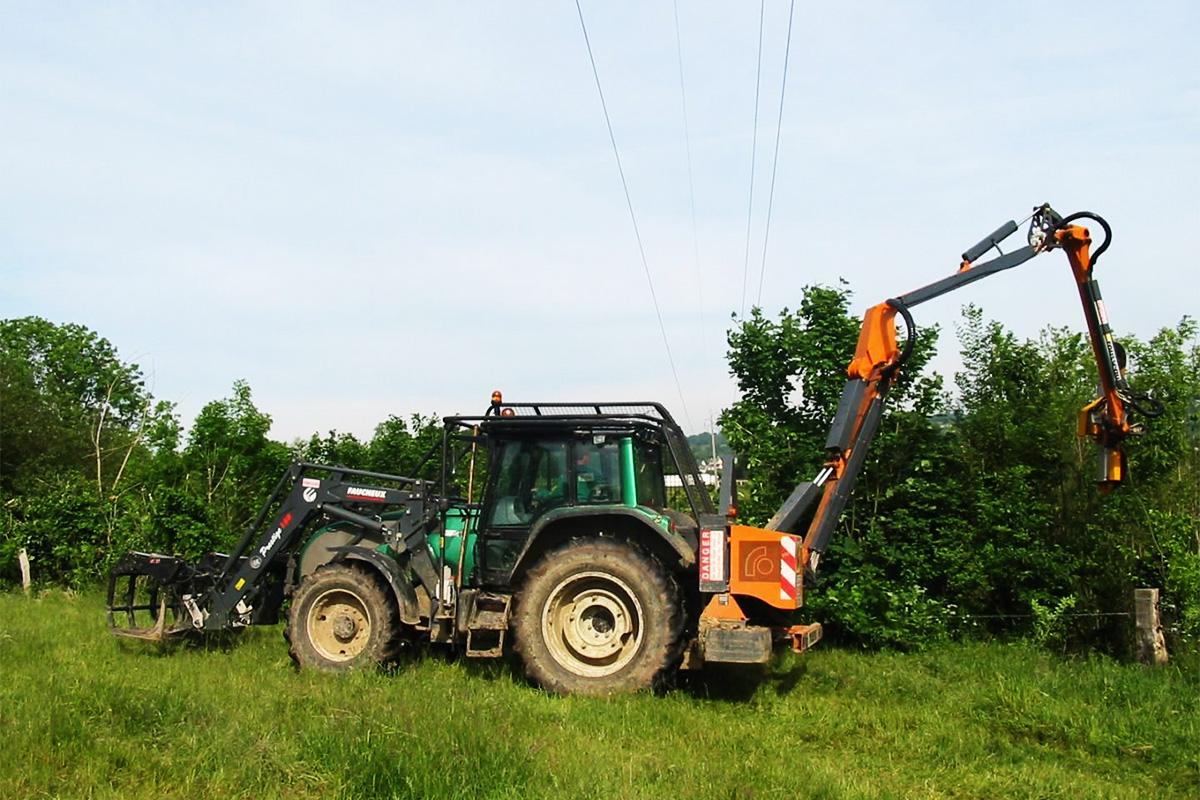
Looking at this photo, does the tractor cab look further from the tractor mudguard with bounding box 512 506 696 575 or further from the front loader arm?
the front loader arm

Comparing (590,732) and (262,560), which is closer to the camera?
(590,732)

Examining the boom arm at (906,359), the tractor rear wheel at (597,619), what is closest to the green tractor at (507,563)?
the tractor rear wheel at (597,619)

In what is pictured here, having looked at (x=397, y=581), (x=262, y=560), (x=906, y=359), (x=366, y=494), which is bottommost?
(x=397, y=581)

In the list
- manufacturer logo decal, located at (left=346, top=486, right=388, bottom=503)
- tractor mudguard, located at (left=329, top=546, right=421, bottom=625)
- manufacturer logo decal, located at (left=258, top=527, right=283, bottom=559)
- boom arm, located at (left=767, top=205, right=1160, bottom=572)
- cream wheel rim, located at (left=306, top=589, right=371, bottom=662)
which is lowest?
cream wheel rim, located at (left=306, top=589, right=371, bottom=662)

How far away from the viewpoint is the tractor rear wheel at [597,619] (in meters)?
8.01

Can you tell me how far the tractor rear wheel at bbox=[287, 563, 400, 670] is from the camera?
8.84m

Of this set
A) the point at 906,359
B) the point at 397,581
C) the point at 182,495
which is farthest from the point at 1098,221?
the point at 182,495

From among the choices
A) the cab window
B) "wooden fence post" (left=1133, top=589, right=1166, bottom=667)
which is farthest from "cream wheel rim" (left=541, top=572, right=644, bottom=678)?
"wooden fence post" (left=1133, top=589, right=1166, bottom=667)

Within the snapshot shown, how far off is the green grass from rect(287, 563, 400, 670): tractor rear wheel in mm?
320

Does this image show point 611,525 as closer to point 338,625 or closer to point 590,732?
point 590,732

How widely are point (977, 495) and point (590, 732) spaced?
18.1ft

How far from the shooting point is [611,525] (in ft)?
27.7

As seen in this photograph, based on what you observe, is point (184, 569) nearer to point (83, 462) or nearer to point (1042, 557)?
point (1042, 557)

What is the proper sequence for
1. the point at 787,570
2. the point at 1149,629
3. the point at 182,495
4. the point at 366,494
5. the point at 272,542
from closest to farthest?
the point at 787,570 < the point at 1149,629 < the point at 366,494 < the point at 272,542 < the point at 182,495
